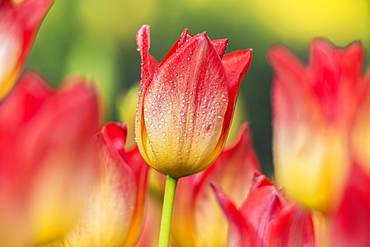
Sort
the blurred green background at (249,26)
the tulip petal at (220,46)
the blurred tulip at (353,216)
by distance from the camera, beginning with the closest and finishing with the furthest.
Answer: the blurred tulip at (353,216) < the tulip petal at (220,46) < the blurred green background at (249,26)

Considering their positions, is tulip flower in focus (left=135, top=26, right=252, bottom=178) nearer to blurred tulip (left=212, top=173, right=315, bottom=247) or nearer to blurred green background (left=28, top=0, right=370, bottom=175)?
blurred tulip (left=212, top=173, right=315, bottom=247)

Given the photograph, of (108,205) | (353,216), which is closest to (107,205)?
(108,205)

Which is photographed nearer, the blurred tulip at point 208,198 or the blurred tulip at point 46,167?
the blurred tulip at point 46,167

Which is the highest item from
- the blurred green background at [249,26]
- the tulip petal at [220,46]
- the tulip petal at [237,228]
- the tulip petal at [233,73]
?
the tulip petal at [220,46]

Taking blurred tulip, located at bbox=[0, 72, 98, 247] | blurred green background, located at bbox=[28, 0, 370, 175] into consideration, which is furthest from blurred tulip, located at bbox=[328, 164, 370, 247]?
blurred green background, located at bbox=[28, 0, 370, 175]

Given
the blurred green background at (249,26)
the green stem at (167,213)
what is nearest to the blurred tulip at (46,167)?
the green stem at (167,213)

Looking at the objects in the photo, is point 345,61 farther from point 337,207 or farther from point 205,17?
point 205,17

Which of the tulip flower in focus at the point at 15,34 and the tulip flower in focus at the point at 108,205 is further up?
the tulip flower in focus at the point at 15,34

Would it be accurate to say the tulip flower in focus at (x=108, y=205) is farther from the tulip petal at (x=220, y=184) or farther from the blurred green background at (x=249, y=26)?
the blurred green background at (x=249, y=26)

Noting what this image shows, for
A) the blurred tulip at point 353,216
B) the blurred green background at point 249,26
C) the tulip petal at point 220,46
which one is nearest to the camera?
the blurred tulip at point 353,216
